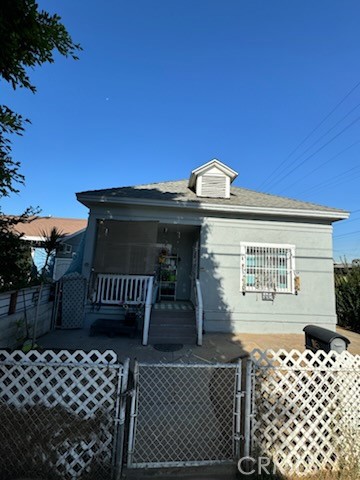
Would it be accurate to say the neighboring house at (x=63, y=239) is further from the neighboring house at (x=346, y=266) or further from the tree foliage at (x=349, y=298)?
the neighboring house at (x=346, y=266)

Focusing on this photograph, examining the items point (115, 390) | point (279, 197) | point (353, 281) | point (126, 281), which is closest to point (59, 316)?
point (126, 281)

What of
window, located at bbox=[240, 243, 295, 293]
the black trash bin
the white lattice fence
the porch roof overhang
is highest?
the porch roof overhang

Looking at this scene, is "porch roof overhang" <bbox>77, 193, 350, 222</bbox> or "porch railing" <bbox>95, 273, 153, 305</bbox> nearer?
"porch railing" <bbox>95, 273, 153, 305</bbox>

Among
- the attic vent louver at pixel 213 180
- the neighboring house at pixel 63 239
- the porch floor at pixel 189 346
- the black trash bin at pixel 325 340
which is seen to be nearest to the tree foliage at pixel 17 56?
the porch floor at pixel 189 346

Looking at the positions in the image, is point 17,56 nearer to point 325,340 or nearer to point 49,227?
point 325,340

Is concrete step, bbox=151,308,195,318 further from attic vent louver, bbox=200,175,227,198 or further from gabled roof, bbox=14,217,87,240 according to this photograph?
gabled roof, bbox=14,217,87,240

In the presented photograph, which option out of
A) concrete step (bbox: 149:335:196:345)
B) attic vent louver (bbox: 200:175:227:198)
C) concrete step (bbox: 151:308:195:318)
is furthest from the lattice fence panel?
attic vent louver (bbox: 200:175:227:198)

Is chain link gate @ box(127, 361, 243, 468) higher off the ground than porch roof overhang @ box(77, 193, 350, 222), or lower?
lower

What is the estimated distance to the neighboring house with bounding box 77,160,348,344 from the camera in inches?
309

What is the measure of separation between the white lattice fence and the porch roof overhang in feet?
19.6

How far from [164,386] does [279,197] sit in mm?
8867

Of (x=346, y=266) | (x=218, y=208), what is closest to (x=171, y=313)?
(x=218, y=208)

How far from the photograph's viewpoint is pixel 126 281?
7840mm

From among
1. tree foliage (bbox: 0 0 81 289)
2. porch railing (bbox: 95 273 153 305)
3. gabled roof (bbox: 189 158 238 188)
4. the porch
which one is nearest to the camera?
tree foliage (bbox: 0 0 81 289)
